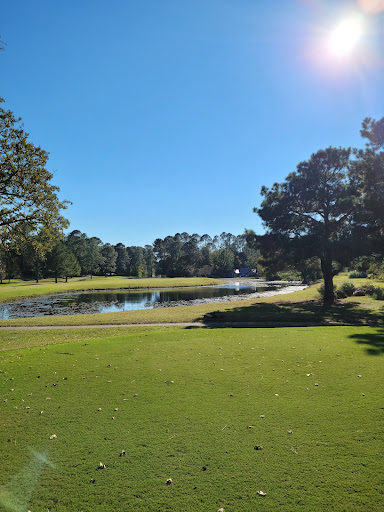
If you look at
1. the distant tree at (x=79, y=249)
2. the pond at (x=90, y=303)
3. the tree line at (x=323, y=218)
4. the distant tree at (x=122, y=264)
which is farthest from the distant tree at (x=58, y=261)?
the tree line at (x=323, y=218)

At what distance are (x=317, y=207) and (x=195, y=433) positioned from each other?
1098 inches

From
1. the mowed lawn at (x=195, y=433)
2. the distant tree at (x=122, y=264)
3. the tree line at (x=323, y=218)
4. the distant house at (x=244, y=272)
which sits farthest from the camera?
the distant house at (x=244, y=272)

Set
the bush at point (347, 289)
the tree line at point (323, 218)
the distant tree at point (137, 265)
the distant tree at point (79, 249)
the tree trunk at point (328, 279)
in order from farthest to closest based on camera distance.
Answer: the distant tree at point (137, 265) < the distant tree at point (79, 249) < the bush at point (347, 289) < the tree trunk at point (328, 279) < the tree line at point (323, 218)

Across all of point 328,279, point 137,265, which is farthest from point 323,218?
point 137,265

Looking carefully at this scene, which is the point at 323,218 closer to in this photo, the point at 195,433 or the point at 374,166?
the point at 374,166

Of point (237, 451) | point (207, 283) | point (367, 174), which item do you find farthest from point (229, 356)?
point (207, 283)

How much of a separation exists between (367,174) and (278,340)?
1586 centimetres

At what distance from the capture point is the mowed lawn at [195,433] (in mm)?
3811

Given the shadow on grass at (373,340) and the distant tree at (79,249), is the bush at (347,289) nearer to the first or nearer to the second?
the shadow on grass at (373,340)

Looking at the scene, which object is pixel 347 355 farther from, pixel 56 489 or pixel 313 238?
pixel 313 238

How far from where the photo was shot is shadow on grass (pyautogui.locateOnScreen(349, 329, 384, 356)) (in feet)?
32.8

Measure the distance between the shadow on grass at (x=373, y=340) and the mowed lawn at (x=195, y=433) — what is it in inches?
16.9

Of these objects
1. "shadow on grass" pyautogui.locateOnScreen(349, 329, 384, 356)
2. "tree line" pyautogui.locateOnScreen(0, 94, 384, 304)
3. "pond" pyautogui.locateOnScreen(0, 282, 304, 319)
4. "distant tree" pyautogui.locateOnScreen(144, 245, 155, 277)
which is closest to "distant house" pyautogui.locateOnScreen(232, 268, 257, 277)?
"distant tree" pyautogui.locateOnScreen(144, 245, 155, 277)

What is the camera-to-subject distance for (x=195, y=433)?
5172 millimetres
